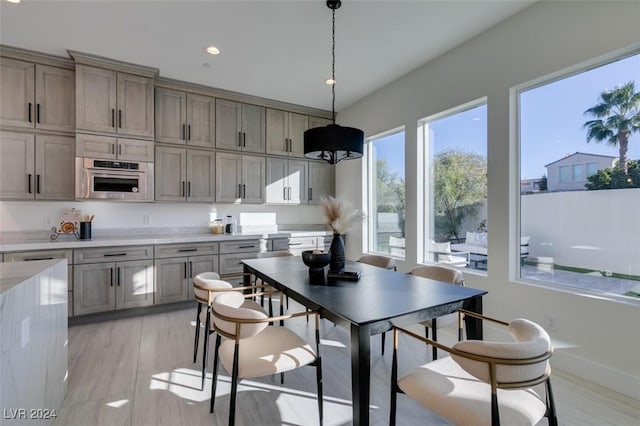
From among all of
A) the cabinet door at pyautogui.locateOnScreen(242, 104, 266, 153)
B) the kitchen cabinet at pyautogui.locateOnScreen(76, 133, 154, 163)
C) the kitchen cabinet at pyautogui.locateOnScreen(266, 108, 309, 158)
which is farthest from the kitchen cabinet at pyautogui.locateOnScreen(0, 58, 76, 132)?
the kitchen cabinet at pyautogui.locateOnScreen(266, 108, 309, 158)

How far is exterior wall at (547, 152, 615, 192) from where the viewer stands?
2256 millimetres

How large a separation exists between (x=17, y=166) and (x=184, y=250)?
197cm

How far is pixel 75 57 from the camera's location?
129 inches

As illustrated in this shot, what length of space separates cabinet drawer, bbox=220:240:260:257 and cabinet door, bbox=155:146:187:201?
0.88m

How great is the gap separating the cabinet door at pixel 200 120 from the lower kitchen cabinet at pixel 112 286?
178 centimetres

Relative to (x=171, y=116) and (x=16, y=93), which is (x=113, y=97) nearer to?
(x=171, y=116)

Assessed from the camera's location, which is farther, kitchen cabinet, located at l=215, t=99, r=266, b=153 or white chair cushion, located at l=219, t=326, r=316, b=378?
kitchen cabinet, located at l=215, t=99, r=266, b=153

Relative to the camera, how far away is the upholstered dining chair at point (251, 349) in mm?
1527

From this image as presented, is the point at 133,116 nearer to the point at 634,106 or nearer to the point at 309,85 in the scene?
the point at 309,85

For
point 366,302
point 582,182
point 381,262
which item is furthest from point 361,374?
point 582,182

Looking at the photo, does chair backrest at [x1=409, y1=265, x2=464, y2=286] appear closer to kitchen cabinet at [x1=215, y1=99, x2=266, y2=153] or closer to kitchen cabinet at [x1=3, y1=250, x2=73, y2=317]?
kitchen cabinet at [x1=215, y1=99, x2=266, y2=153]

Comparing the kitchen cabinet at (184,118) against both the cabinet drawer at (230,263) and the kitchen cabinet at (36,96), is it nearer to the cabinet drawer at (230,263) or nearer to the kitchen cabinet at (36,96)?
the kitchen cabinet at (36,96)

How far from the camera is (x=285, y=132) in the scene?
4.91 meters

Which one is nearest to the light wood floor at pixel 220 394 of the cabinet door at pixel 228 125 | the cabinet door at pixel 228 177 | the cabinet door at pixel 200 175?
the cabinet door at pixel 200 175
